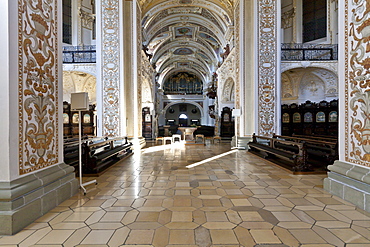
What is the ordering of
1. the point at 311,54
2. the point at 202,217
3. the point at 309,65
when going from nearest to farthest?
the point at 202,217 < the point at 309,65 < the point at 311,54

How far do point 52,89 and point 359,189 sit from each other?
4273mm

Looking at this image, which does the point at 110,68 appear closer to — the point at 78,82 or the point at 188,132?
the point at 188,132

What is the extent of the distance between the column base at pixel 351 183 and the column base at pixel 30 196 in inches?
156

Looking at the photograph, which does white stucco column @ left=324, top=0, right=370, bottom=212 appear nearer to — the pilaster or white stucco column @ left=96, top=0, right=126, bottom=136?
the pilaster

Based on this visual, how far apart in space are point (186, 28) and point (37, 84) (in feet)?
56.5

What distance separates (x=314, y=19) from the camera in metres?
Answer: 12.3

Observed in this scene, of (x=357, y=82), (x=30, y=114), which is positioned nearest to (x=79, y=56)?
(x=30, y=114)

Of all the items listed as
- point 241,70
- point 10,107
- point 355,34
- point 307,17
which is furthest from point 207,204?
point 307,17

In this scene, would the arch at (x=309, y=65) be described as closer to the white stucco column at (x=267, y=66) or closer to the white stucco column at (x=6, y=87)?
the white stucco column at (x=267, y=66)

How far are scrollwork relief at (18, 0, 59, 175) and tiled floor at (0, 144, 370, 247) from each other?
79 centimetres

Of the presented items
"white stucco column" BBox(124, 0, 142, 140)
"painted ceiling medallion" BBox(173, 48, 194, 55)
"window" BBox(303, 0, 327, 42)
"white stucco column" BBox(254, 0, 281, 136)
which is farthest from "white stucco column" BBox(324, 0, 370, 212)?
"painted ceiling medallion" BBox(173, 48, 194, 55)

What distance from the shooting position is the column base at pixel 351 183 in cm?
257

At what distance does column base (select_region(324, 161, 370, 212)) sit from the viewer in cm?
257

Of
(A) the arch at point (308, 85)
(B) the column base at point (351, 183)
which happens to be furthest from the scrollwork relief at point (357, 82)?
(A) the arch at point (308, 85)
